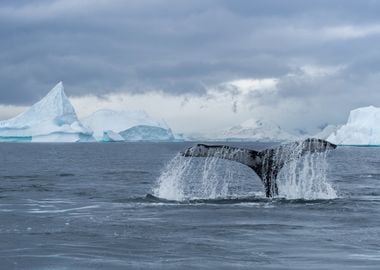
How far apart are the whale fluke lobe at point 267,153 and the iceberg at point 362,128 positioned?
345 feet

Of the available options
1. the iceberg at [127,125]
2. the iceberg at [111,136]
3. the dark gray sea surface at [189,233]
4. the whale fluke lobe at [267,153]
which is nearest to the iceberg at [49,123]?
the iceberg at [111,136]

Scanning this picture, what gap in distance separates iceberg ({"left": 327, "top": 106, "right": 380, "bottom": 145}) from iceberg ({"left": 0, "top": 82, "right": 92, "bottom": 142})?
50.2 meters

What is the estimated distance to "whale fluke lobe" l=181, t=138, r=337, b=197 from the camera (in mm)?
16984

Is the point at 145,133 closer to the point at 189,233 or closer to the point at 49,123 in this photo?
the point at 49,123

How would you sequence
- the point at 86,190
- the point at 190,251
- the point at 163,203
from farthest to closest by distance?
1. the point at 86,190
2. the point at 163,203
3. the point at 190,251

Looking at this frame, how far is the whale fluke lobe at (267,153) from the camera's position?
1698cm

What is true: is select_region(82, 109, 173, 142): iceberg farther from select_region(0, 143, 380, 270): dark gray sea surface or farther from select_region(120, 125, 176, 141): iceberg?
select_region(0, 143, 380, 270): dark gray sea surface

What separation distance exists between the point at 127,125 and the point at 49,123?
37.0 m

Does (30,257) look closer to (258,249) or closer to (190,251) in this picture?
(190,251)

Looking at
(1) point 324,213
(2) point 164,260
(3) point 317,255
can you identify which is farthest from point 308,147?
(2) point 164,260

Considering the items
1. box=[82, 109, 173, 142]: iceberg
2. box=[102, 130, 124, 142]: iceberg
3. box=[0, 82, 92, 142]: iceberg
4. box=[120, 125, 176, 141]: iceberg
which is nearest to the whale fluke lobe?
box=[0, 82, 92, 142]: iceberg

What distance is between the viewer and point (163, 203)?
1986 centimetres

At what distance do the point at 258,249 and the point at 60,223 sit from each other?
5.40 metres

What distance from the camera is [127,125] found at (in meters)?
165
